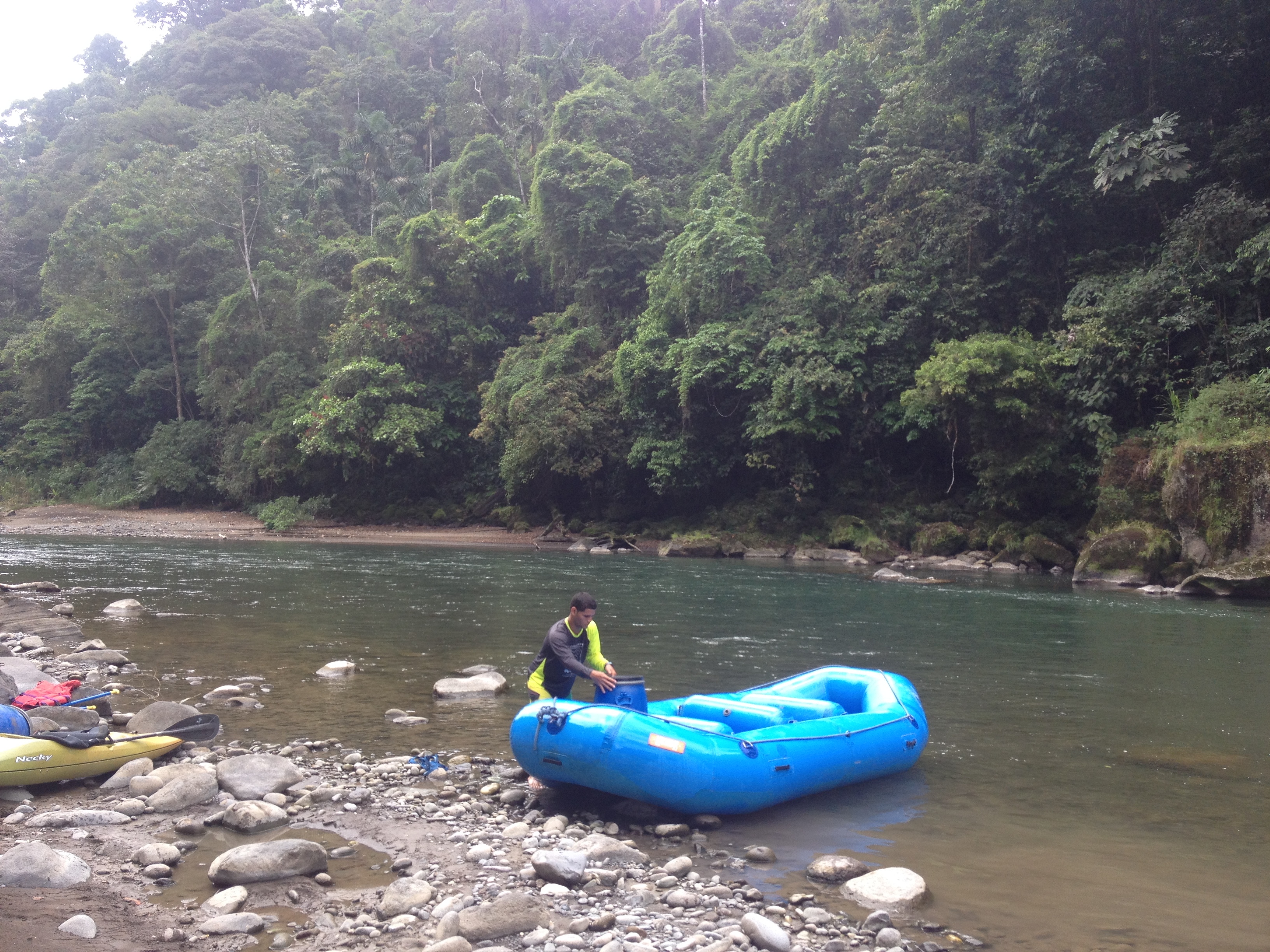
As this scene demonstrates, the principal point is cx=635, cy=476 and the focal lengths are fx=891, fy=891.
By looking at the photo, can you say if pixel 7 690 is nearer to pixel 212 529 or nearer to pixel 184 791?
pixel 184 791

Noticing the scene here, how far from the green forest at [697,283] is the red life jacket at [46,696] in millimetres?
16477

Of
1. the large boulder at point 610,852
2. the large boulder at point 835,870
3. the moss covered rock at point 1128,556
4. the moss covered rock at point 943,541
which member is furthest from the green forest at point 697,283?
the large boulder at point 610,852

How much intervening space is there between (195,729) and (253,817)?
1.70 metres

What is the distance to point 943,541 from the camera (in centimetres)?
2008

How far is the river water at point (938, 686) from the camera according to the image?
405cm

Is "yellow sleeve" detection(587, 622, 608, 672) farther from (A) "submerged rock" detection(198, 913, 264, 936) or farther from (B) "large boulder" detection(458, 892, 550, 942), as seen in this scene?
(A) "submerged rock" detection(198, 913, 264, 936)

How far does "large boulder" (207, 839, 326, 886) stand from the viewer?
3748 millimetres

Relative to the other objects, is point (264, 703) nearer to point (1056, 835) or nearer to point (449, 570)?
point (1056, 835)

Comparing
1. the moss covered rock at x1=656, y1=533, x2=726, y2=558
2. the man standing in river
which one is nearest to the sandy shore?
the moss covered rock at x1=656, y1=533, x2=726, y2=558

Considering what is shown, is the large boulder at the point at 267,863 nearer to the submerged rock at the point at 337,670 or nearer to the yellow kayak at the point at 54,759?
the yellow kayak at the point at 54,759

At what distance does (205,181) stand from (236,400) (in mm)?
8645

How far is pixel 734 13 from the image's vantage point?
39.2m

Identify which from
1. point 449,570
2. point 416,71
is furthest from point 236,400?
point 416,71

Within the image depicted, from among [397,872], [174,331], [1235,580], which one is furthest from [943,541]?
[174,331]
